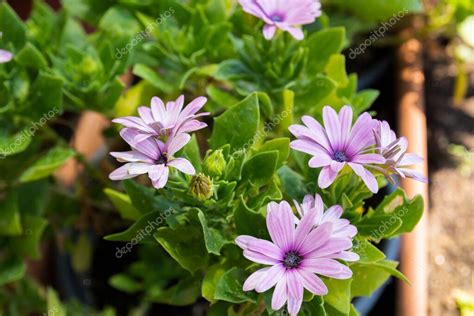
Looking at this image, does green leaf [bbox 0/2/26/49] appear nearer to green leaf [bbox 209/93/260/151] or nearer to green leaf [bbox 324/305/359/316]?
green leaf [bbox 209/93/260/151]

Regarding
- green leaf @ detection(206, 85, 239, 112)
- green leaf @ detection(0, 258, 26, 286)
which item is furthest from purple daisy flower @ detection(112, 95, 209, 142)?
green leaf @ detection(0, 258, 26, 286)

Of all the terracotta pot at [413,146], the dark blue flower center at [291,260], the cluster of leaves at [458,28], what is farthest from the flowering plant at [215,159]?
the cluster of leaves at [458,28]

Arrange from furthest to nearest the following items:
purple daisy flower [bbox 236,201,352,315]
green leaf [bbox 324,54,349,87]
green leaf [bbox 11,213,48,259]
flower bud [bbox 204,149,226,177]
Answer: green leaf [bbox 11,213,48,259], green leaf [bbox 324,54,349,87], flower bud [bbox 204,149,226,177], purple daisy flower [bbox 236,201,352,315]

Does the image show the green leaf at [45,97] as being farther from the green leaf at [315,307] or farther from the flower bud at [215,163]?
the green leaf at [315,307]

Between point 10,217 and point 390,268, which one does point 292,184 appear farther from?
point 10,217

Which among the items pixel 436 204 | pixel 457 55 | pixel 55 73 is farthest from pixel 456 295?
Answer: pixel 55 73

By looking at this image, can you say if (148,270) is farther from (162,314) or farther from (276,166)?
(276,166)
